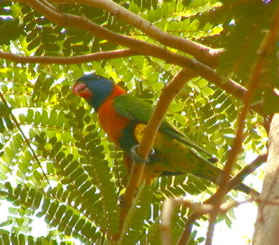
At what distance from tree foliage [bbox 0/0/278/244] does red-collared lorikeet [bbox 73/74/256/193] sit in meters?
0.09

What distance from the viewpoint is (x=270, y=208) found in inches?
71.2

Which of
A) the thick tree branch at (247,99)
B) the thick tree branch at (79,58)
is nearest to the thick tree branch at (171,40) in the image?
the thick tree branch at (79,58)

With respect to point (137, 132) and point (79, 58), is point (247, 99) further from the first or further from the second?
point (137, 132)

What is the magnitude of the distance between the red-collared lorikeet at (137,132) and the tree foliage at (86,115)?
0.09 metres

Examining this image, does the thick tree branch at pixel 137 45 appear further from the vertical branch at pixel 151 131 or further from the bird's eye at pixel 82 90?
the bird's eye at pixel 82 90

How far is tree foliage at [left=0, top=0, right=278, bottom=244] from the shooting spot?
9.20 feet

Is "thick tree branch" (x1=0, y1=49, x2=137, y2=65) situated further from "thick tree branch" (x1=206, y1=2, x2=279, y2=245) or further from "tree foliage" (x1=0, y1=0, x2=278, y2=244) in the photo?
"thick tree branch" (x1=206, y1=2, x2=279, y2=245)

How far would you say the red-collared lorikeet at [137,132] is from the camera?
3658 mm

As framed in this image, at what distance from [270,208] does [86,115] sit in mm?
1807

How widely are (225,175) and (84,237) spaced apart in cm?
185

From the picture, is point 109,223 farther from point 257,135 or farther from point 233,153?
point 233,153

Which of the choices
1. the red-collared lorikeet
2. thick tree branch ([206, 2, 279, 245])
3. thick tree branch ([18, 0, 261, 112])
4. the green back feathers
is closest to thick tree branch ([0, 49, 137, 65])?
thick tree branch ([18, 0, 261, 112])

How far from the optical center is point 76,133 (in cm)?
328

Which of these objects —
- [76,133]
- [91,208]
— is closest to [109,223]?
[91,208]
